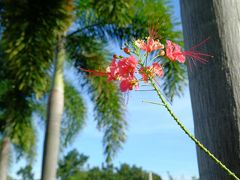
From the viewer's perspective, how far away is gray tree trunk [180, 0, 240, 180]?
129cm

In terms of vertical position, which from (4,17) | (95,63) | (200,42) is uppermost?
(4,17)

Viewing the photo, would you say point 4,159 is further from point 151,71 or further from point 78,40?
point 151,71

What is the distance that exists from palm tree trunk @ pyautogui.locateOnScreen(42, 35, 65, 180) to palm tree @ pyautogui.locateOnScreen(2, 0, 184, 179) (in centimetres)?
2

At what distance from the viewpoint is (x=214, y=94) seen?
4.35ft

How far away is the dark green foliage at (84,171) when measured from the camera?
58.2m

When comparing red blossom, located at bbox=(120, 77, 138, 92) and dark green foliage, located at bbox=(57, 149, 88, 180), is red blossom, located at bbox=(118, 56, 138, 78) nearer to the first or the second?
red blossom, located at bbox=(120, 77, 138, 92)

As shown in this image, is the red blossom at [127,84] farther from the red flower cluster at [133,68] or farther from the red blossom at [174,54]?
the red blossom at [174,54]

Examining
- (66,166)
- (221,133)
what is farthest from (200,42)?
(66,166)

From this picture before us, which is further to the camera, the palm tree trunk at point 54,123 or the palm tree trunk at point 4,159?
the palm tree trunk at point 4,159

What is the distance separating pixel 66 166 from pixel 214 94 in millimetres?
58284

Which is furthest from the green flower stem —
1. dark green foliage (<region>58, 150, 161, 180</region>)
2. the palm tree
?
dark green foliage (<region>58, 150, 161, 180</region>)

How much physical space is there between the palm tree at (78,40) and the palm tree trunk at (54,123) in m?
0.02

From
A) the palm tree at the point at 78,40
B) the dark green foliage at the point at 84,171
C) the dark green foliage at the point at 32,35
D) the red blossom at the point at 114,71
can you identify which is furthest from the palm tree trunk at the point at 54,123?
the dark green foliage at the point at 84,171

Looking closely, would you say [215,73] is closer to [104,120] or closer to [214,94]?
[214,94]
